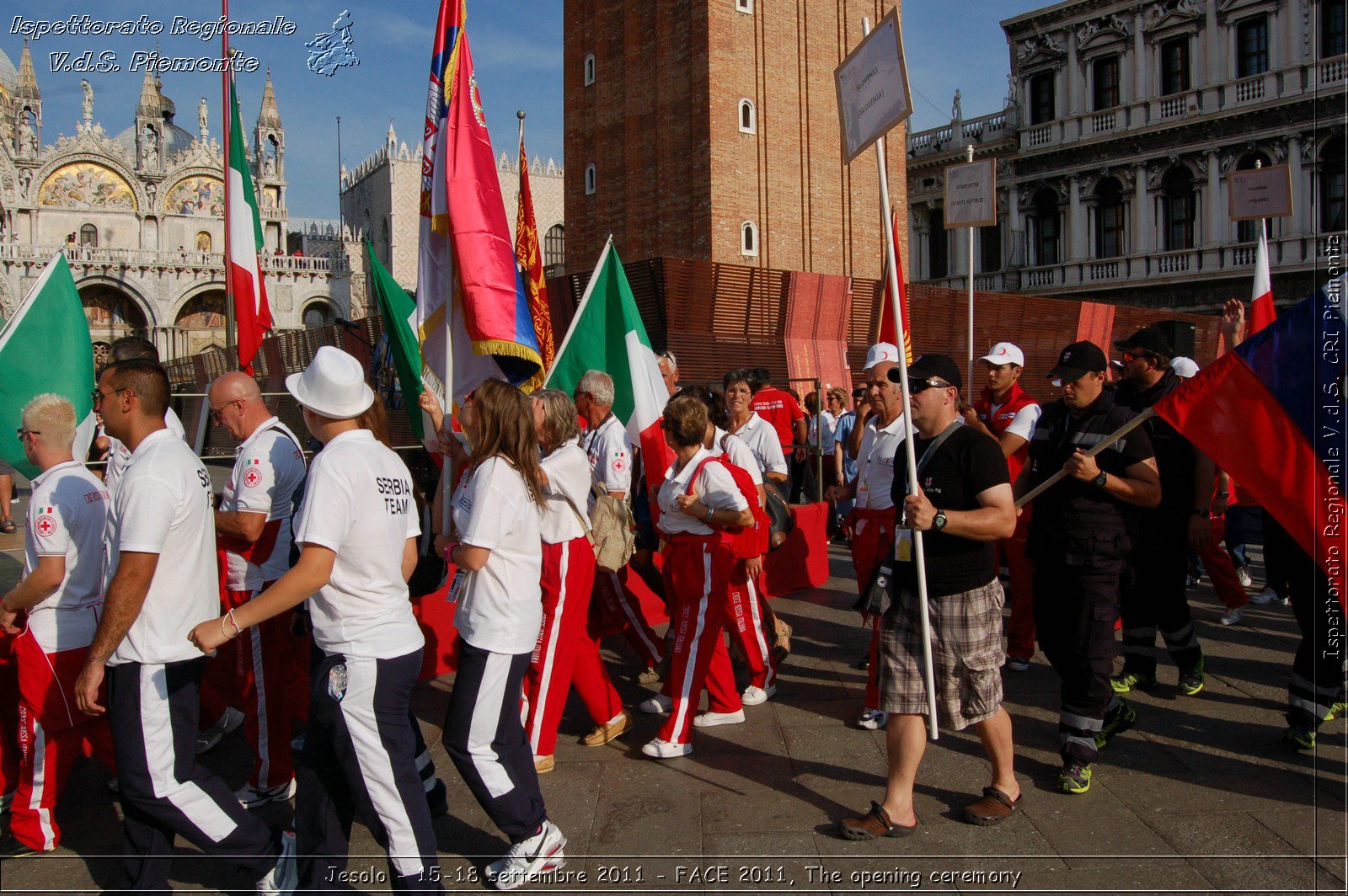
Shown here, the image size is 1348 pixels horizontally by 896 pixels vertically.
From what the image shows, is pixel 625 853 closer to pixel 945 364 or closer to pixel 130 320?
pixel 945 364

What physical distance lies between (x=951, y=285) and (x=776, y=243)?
1225 centimetres

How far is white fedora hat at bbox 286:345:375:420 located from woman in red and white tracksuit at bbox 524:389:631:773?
1162mm

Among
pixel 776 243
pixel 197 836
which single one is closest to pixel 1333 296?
pixel 197 836

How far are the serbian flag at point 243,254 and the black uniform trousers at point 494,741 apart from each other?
5.80 meters

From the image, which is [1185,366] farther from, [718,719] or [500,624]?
[500,624]

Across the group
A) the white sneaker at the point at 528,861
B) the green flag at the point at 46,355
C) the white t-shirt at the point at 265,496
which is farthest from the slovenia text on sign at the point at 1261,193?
the green flag at the point at 46,355

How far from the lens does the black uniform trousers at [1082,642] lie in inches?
170

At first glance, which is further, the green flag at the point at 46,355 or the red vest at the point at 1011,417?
the red vest at the point at 1011,417

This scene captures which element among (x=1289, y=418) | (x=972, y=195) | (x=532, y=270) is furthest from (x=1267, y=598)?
(x=532, y=270)

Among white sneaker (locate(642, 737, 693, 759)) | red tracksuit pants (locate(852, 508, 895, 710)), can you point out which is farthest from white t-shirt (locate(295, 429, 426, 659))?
red tracksuit pants (locate(852, 508, 895, 710))

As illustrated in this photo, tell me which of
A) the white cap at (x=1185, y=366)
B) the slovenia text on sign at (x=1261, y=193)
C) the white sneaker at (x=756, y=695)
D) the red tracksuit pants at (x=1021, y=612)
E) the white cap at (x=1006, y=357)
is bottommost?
the white sneaker at (x=756, y=695)

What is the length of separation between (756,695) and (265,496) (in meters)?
2.92

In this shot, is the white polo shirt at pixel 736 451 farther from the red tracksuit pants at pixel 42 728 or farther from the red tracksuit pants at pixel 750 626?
the red tracksuit pants at pixel 42 728

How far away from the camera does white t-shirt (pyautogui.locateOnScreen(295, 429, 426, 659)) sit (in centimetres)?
308
